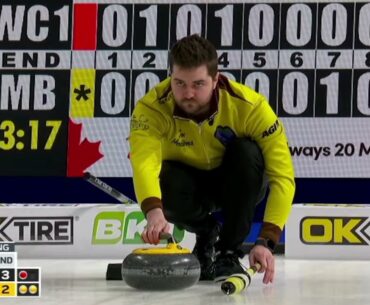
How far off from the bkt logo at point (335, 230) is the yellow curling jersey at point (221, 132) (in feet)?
4.04

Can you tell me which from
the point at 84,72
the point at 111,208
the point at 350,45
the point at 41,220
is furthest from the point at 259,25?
the point at 41,220

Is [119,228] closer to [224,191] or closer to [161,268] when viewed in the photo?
[224,191]

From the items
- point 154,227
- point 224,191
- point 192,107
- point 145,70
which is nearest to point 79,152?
point 145,70

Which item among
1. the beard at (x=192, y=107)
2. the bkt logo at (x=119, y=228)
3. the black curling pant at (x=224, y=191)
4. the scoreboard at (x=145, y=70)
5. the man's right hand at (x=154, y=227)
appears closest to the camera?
the man's right hand at (x=154, y=227)

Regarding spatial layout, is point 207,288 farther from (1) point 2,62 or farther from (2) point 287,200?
(1) point 2,62

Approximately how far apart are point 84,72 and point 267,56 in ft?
2.59

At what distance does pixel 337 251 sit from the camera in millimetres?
3104

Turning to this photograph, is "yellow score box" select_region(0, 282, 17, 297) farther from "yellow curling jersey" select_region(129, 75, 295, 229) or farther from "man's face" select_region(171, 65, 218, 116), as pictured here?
"man's face" select_region(171, 65, 218, 116)

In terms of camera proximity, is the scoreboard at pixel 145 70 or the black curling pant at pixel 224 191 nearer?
the black curling pant at pixel 224 191

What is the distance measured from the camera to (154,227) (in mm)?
1703

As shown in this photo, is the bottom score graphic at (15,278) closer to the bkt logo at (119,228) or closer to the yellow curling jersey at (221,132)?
the yellow curling jersey at (221,132)

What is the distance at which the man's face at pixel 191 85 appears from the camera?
1762 mm

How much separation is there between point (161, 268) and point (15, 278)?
0.32 meters

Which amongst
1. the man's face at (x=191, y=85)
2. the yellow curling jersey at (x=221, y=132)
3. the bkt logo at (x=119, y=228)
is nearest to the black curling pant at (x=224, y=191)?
the yellow curling jersey at (x=221, y=132)
